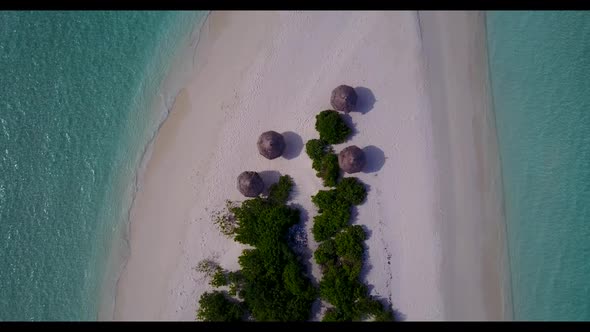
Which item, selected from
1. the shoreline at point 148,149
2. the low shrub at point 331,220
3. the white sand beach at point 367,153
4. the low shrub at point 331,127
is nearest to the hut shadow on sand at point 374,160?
the white sand beach at point 367,153

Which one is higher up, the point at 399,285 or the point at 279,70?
the point at 279,70

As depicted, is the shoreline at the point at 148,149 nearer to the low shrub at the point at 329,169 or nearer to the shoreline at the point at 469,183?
the low shrub at the point at 329,169

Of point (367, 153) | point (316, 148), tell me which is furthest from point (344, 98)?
point (367, 153)

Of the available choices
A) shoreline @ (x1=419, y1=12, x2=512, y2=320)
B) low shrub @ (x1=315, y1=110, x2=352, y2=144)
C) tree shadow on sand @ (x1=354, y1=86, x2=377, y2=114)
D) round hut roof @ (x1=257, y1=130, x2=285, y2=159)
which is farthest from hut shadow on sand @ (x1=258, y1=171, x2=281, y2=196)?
shoreline @ (x1=419, y1=12, x2=512, y2=320)

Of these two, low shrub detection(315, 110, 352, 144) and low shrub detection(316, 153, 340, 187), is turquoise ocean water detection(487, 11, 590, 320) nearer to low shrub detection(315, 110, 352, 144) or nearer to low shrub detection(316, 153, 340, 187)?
low shrub detection(315, 110, 352, 144)

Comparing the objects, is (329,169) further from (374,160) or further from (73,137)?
(73,137)

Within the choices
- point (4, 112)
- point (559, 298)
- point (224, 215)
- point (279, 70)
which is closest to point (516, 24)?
point (279, 70)

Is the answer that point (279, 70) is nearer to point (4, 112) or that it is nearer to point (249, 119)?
point (249, 119)
